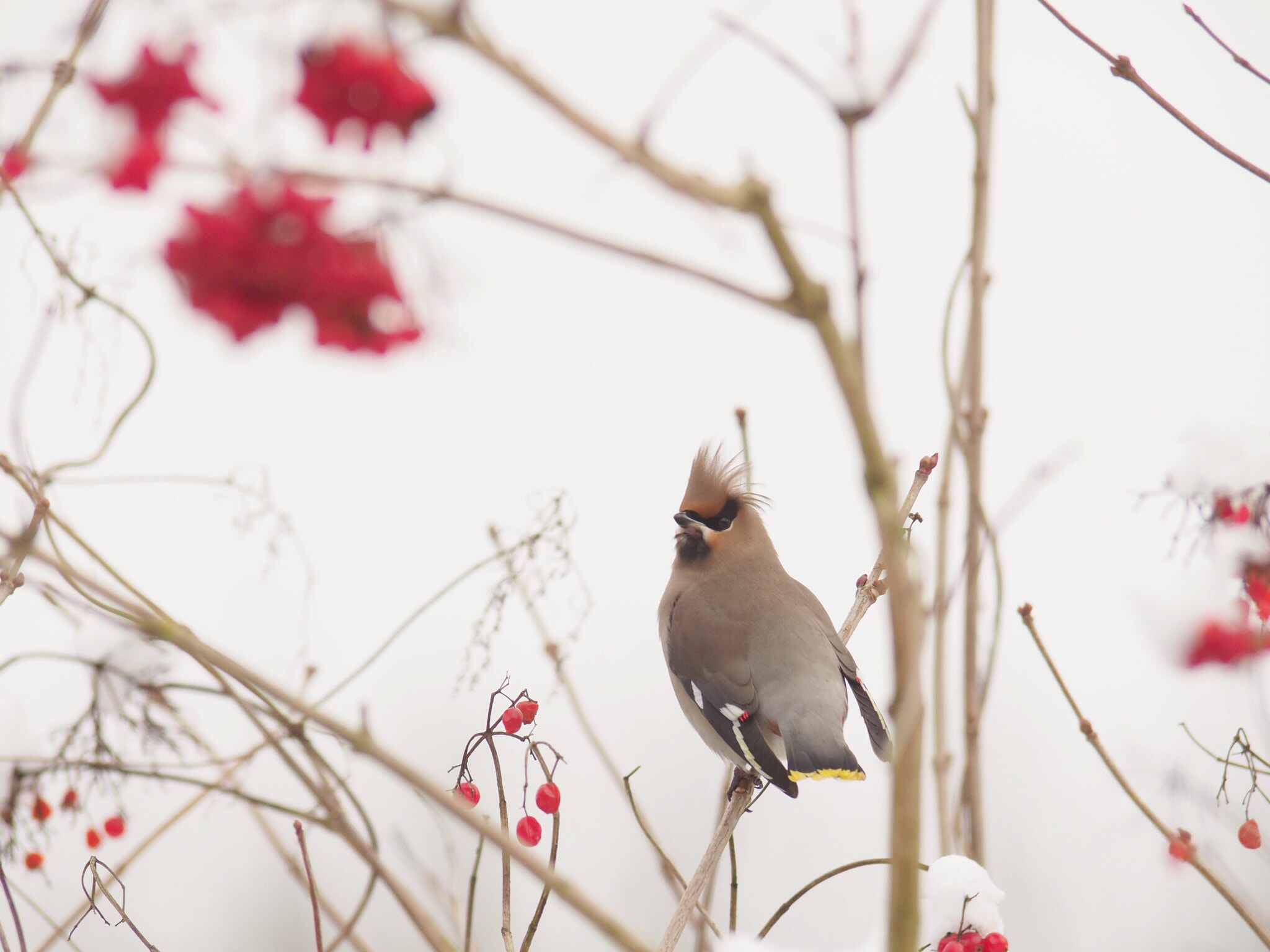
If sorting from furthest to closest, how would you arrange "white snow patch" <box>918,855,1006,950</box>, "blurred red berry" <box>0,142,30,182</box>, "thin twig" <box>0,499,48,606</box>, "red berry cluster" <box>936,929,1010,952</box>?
1. "red berry cluster" <box>936,929,1010,952</box>
2. "white snow patch" <box>918,855,1006,950</box>
3. "thin twig" <box>0,499,48,606</box>
4. "blurred red berry" <box>0,142,30,182</box>

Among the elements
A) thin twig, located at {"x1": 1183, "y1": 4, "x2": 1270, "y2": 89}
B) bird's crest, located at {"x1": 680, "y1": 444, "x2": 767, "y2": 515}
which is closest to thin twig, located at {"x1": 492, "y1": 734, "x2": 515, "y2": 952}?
thin twig, located at {"x1": 1183, "y1": 4, "x2": 1270, "y2": 89}

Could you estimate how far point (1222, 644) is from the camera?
135cm

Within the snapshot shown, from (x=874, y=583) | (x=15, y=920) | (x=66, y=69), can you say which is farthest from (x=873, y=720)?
(x=66, y=69)

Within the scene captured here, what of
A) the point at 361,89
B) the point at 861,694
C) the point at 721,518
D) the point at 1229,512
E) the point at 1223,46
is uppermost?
the point at 721,518

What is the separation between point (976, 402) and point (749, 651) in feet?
6.50

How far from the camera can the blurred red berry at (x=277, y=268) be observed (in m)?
0.79

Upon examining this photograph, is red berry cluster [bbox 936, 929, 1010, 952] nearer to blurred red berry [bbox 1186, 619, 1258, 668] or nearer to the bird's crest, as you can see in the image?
blurred red berry [bbox 1186, 619, 1258, 668]

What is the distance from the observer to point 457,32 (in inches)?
22.7

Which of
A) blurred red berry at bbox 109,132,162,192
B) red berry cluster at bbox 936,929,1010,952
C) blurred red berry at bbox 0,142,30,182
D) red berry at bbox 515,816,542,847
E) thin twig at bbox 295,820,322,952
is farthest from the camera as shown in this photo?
red berry at bbox 515,816,542,847

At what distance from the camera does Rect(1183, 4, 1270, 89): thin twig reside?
3.95 ft

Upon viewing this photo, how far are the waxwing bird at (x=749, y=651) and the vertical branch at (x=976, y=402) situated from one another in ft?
4.10

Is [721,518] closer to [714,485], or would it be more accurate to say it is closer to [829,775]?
[714,485]

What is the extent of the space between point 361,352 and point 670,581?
259 centimetres

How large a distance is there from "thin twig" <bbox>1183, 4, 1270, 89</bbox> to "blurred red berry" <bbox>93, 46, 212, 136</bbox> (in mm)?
984
